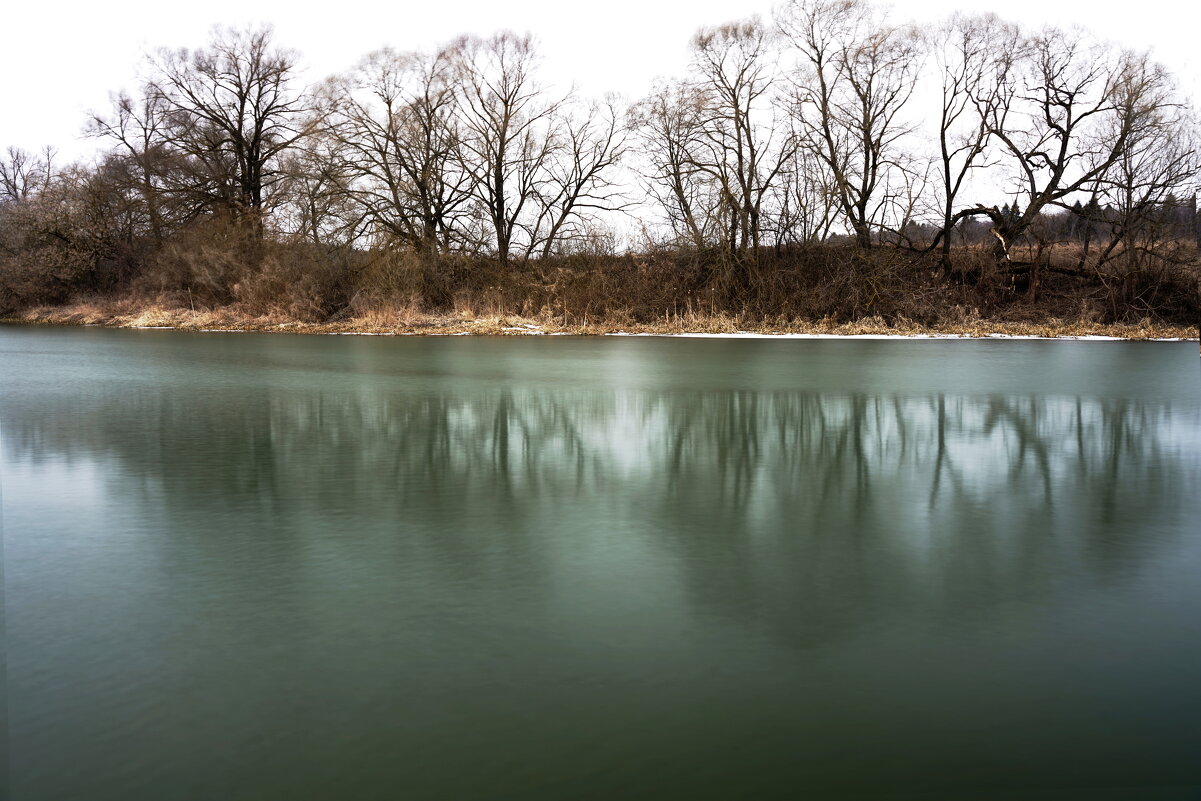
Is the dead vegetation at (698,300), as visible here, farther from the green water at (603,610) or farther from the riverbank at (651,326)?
the green water at (603,610)

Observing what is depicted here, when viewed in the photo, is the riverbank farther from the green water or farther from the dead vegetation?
the green water

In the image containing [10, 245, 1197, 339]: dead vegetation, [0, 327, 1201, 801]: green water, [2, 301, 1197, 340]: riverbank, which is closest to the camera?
[0, 327, 1201, 801]: green water

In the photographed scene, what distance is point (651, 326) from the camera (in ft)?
93.6

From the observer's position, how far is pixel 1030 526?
214 inches

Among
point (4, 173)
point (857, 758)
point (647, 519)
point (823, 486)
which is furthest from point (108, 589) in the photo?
point (4, 173)

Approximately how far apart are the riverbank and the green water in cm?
1743

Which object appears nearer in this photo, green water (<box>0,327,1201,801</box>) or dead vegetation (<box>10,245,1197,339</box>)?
green water (<box>0,327,1201,801</box>)

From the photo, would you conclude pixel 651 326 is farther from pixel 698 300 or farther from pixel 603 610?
pixel 603 610

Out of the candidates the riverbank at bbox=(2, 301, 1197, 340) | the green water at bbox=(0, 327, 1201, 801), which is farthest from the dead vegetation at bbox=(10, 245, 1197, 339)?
the green water at bbox=(0, 327, 1201, 801)

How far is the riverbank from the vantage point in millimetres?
26031

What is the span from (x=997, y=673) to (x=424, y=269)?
30569 mm

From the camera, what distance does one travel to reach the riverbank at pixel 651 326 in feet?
85.4

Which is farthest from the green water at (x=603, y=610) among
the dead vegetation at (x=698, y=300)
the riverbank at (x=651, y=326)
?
the dead vegetation at (x=698, y=300)

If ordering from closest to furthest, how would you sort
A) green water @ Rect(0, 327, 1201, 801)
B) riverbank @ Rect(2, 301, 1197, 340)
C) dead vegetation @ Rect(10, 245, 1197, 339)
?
green water @ Rect(0, 327, 1201, 801), riverbank @ Rect(2, 301, 1197, 340), dead vegetation @ Rect(10, 245, 1197, 339)
